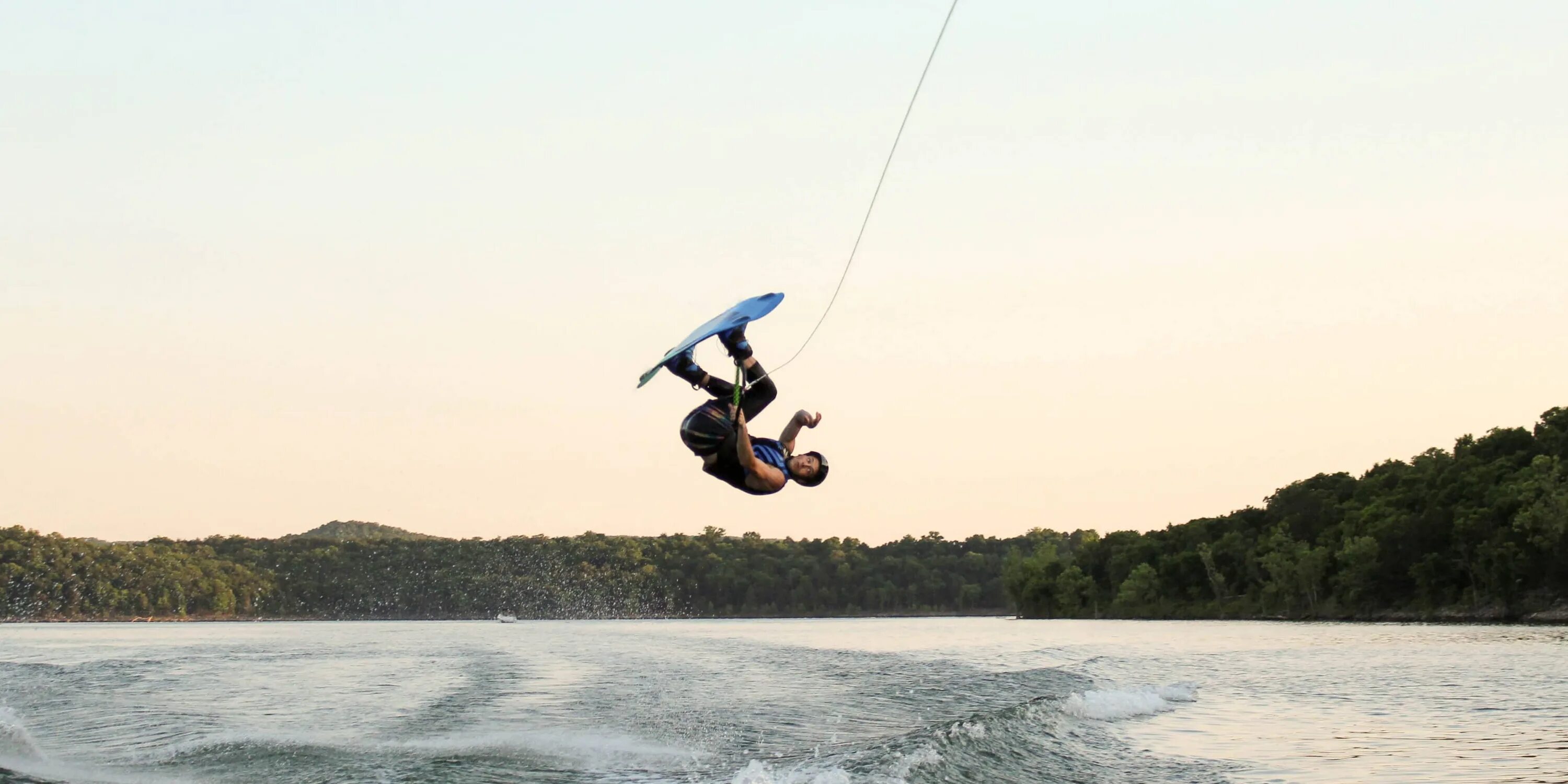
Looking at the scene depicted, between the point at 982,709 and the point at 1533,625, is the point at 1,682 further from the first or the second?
the point at 1533,625

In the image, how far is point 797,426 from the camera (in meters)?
13.0

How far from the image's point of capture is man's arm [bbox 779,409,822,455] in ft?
42.5

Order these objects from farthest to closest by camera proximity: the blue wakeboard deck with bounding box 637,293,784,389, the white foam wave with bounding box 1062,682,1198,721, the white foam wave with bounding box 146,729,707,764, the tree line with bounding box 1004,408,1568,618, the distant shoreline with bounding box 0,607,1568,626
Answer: the tree line with bounding box 1004,408,1568,618 < the distant shoreline with bounding box 0,607,1568,626 < the white foam wave with bounding box 1062,682,1198,721 < the white foam wave with bounding box 146,729,707,764 < the blue wakeboard deck with bounding box 637,293,784,389

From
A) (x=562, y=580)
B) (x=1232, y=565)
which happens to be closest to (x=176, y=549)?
(x=562, y=580)

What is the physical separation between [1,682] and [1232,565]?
111197 millimetres

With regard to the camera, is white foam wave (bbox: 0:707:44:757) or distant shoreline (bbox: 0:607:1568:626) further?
distant shoreline (bbox: 0:607:1568:626)

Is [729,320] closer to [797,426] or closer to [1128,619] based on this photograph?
[797,426]

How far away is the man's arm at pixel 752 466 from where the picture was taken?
39.4 ft

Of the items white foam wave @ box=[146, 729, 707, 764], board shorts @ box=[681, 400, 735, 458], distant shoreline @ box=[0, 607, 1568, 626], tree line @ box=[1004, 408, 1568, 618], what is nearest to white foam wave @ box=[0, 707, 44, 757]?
white foam wave @ box=[146, 729, 707, 764]

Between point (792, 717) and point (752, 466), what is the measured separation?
1546 cm

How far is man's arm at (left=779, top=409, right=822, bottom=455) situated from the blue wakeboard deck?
1.34 metres

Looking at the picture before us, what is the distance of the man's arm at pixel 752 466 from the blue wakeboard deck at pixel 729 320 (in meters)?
0.79

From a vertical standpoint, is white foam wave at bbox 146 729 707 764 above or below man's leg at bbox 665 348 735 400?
below

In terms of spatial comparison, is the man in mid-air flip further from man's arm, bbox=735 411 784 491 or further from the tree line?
the tree line
